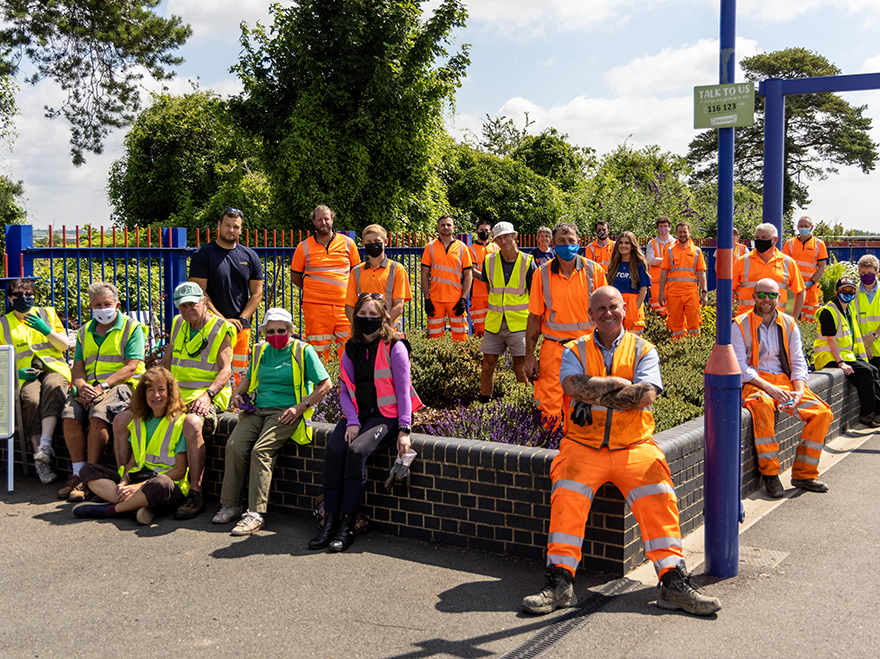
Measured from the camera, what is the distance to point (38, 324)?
24.9 feet

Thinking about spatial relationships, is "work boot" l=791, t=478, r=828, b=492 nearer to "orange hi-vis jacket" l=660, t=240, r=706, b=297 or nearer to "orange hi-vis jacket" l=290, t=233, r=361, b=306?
"orange hi-vis jacket" l=290, t=233, r=361, b=306

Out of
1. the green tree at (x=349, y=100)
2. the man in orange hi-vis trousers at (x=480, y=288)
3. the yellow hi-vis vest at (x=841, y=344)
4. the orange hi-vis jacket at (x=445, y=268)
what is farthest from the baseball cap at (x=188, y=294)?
the green tree at (x=349, y=100)

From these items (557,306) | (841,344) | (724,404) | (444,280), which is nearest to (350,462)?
(557,306)

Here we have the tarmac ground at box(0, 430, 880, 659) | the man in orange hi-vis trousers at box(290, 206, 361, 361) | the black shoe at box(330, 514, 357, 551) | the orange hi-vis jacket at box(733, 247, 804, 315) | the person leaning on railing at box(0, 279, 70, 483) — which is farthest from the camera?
the orange hi-vis jacket at box(733, 247, 804, 315)

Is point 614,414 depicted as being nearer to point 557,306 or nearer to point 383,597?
point 383,597

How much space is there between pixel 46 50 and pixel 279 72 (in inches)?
191

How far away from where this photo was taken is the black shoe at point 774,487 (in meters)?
6.66

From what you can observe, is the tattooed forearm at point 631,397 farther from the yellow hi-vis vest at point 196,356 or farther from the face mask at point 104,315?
the face mask at point 104,315

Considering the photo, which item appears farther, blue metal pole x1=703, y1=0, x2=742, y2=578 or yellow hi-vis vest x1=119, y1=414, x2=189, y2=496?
yellow hi-vis vest x1=119, y1=414, x2=189, y2=496

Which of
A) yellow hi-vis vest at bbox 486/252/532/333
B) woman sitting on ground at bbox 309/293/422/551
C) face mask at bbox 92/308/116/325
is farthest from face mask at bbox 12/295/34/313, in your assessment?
yellow hi-vis vest at bbox 486/252/532/333

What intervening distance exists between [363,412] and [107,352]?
2527mm

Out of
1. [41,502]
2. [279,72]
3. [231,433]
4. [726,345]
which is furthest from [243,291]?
[279,72]

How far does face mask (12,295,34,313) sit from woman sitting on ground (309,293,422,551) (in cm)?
340

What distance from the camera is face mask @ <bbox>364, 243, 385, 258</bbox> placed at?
324 inches
